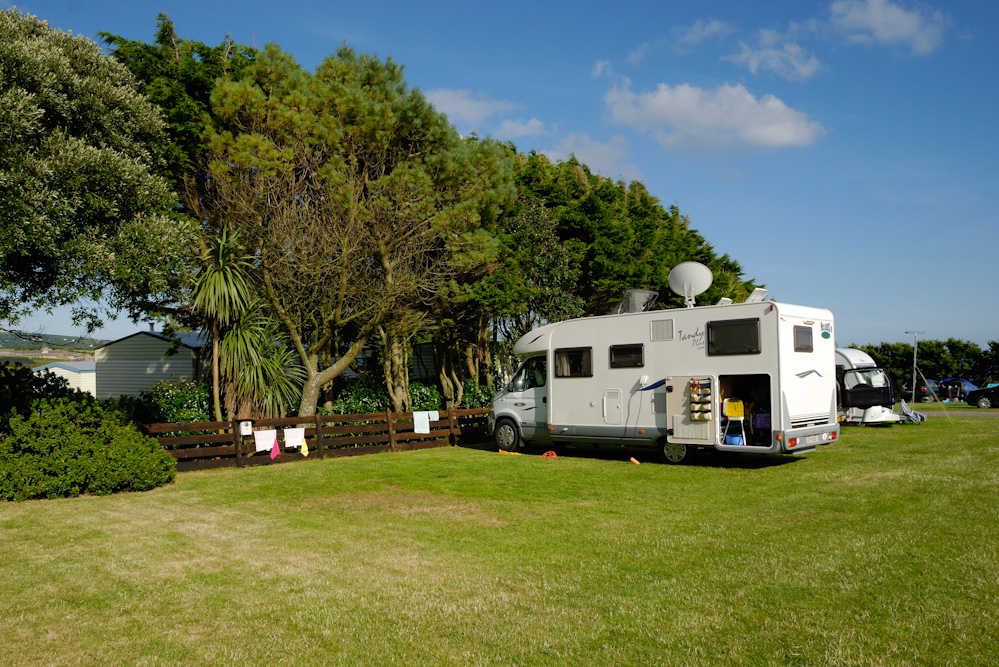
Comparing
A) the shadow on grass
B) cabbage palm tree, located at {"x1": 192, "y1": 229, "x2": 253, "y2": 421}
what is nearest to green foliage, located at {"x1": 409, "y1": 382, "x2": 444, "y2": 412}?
the shadow on grass

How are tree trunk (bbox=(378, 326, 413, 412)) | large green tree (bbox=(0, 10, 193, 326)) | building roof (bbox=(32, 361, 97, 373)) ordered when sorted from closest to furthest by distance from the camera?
large green tree (bbox=(0, 10, 193, 326)), tree trunk (bbox=(378, 326, 413, 412)), building roof (bbox=(32, 361, 97, 373))

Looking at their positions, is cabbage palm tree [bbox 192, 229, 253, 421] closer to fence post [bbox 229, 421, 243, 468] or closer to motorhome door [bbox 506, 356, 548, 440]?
fence post [bbox 229, 421, 243, 468]

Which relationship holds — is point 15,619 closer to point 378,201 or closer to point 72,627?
point 72,627

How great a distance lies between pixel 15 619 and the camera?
5.41 m

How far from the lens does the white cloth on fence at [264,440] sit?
15.0 m

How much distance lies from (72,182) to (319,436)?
7932mm

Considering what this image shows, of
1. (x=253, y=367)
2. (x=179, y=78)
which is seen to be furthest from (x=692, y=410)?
(x=179, y=78)

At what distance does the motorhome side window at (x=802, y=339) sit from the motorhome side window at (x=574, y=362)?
13.5 ft

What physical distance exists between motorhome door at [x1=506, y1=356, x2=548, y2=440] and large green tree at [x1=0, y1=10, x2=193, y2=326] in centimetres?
812

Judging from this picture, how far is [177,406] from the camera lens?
1739 centimetres

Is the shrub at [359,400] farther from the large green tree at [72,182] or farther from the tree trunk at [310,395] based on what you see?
the large green tree at [72,182]

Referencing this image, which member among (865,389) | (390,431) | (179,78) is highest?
(179,78)

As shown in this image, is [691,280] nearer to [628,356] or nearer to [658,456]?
[628,356]

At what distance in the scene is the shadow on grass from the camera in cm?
1406
